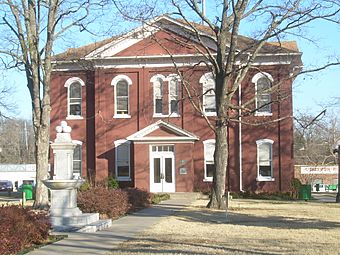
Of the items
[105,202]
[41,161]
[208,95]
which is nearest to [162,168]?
[208,95]

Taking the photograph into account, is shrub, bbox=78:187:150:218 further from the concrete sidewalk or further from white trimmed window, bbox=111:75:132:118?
white trimmed window, bbox=111:75:132:118

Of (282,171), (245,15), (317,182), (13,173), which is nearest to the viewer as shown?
(245,15)

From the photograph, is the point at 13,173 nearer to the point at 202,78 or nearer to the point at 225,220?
the point at 202,78

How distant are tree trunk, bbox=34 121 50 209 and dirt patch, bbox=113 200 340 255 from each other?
23.6ft

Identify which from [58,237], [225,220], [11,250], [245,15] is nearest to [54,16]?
[245,15]

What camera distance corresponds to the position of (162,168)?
40375 millimetres

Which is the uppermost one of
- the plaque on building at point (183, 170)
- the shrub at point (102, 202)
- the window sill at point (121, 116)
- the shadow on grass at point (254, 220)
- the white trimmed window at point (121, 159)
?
the window sill at point (121, 116)

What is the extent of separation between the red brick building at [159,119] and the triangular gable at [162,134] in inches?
2.6

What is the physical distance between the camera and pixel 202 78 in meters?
40.8

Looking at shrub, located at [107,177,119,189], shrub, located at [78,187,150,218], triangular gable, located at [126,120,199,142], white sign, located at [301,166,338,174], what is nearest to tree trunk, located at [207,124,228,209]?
shrub, located at [78,187,150,218]

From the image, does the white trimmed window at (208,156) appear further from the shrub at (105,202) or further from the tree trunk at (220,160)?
the shrub at (105,202)

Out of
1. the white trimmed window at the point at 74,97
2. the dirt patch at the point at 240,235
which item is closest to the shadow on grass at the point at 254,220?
the dirt patch at the point at 240,235

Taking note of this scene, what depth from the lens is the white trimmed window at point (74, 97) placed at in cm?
4275

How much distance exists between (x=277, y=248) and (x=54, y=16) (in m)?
18.2
